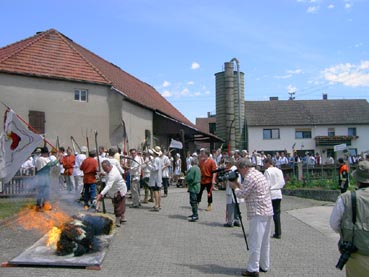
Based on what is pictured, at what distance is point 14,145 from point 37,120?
36.0 ft

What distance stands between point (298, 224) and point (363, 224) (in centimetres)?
769

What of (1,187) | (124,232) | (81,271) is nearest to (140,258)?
(81,271)

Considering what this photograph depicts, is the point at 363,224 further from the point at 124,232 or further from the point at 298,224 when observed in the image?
the point at 298,224

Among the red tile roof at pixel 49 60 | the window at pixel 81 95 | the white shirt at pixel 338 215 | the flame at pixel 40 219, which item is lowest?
the flame at pixel 40 219

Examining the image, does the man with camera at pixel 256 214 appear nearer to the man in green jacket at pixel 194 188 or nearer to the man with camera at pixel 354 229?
the man with camera at pixel 354 229

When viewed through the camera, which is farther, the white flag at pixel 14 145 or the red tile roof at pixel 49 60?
the red tile roof at pixel 49 60

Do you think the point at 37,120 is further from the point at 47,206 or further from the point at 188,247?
the point at 188,247

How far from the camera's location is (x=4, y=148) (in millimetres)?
11242

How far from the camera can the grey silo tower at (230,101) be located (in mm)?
36219

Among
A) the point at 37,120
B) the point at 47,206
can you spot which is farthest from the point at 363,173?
the point at 37,120

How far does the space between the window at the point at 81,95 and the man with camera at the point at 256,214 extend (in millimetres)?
17391

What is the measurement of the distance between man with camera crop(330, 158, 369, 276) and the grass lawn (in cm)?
907

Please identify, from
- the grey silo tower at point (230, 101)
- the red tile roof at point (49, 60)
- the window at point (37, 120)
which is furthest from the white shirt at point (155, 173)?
the grey silo tower at point (230, 101)

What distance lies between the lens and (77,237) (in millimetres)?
7605
